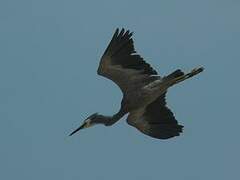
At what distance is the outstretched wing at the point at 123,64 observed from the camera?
1909 cm

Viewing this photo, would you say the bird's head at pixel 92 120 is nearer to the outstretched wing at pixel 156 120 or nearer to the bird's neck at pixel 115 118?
the bird's neck at pixel 115 118

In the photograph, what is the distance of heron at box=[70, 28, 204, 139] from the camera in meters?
18.7

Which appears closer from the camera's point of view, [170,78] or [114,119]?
[170,78]

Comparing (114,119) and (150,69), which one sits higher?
(150,69)

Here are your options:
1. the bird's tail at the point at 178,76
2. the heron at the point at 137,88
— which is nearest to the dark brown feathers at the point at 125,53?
the heron at the point at 137,88

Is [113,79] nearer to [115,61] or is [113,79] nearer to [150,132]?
[115,61]

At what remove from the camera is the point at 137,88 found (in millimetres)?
19203

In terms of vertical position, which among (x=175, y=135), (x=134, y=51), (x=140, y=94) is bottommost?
(x=175, y=135)

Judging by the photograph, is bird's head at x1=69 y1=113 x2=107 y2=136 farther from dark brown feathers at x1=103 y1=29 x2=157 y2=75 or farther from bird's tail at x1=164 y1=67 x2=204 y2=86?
bird's tail at x1=164 y1=67 x2=204 y2=86

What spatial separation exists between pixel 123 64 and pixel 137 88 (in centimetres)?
85

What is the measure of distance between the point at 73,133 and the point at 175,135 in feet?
10.4

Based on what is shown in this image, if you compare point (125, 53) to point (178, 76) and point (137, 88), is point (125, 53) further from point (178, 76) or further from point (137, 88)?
point (178, 76)

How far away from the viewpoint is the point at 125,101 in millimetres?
19297

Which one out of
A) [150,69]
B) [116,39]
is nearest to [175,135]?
[150,69]
